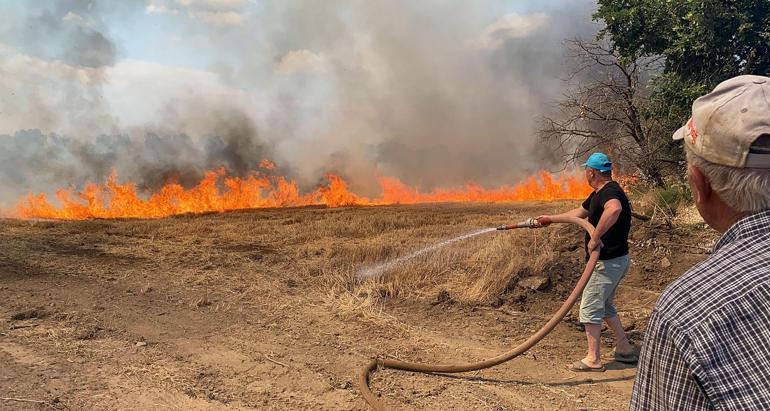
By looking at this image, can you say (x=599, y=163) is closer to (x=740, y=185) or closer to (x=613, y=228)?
(x=613, y=228)

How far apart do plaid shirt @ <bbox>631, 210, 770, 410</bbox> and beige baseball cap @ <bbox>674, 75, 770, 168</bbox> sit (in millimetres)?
144

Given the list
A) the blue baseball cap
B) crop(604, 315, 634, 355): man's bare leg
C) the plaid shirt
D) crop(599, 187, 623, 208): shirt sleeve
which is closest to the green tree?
the blue baseball cap

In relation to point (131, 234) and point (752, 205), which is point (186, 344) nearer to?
point (752, 205)

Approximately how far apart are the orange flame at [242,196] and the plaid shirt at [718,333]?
2294 cm

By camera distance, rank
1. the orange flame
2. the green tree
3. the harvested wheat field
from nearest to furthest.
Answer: the harvested wheat field, the green tree, the orange flame

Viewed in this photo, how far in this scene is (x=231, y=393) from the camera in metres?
4.16

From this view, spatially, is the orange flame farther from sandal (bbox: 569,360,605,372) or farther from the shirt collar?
the shirt collar

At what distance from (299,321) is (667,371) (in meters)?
5.23

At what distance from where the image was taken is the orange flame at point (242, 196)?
22.6 m

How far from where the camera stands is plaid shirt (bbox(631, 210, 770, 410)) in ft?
3.32

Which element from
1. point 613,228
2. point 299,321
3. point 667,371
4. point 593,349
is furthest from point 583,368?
point 667,371

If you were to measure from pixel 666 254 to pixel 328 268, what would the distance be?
17.7ft

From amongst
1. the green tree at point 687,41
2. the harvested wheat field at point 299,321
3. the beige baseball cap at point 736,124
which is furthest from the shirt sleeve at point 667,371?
the green tree at point 687,41

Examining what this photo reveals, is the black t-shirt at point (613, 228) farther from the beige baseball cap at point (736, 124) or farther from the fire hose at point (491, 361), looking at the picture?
the beige baseball cap at point (736, 124)
